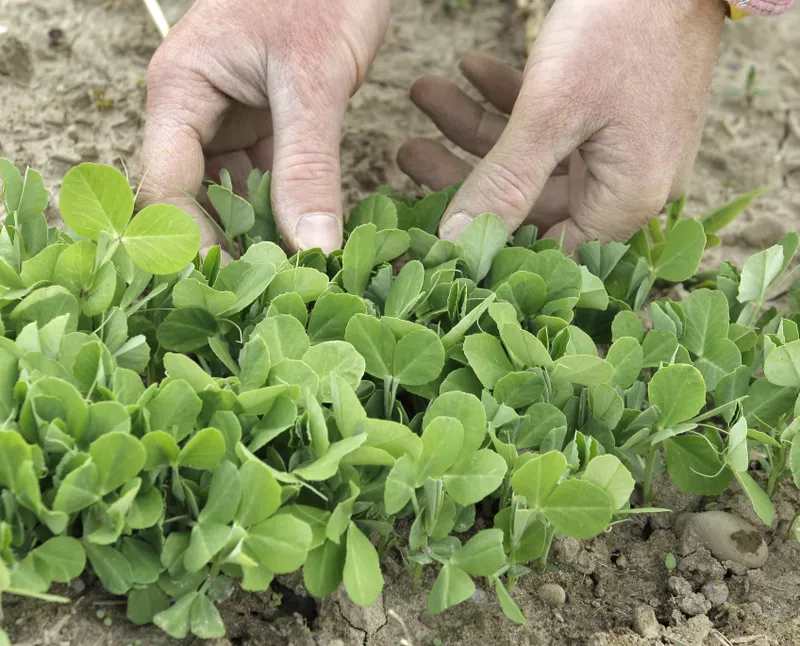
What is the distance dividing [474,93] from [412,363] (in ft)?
5.46

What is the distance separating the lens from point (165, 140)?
5.57ft

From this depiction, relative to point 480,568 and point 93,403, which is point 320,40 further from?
point 480,568

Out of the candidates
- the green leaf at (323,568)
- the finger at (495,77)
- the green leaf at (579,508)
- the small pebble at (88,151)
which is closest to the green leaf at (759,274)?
the green leaf at (579,508)

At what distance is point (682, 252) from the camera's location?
1.55m

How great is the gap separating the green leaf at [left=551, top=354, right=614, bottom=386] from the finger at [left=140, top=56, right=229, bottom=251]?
753 mm

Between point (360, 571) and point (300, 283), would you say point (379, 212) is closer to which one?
point (300, 283)

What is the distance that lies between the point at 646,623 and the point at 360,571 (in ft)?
1.52

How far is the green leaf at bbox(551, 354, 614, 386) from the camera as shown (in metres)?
1.12

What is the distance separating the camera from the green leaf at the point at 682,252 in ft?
5.02

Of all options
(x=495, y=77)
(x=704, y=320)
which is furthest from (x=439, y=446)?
(x=495, y=77)

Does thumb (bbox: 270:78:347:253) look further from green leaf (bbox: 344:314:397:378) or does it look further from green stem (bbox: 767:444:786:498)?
green stem (bbox: 767:444:786:498)

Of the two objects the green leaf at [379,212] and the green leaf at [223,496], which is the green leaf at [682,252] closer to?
the green leaf at [379,212]

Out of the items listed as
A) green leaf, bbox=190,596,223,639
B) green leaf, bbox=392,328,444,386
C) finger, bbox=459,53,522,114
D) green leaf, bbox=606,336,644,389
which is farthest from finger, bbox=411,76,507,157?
green leaf, bbox=190,596,223,639

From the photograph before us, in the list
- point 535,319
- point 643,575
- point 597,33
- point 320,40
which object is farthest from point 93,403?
point 597,33
